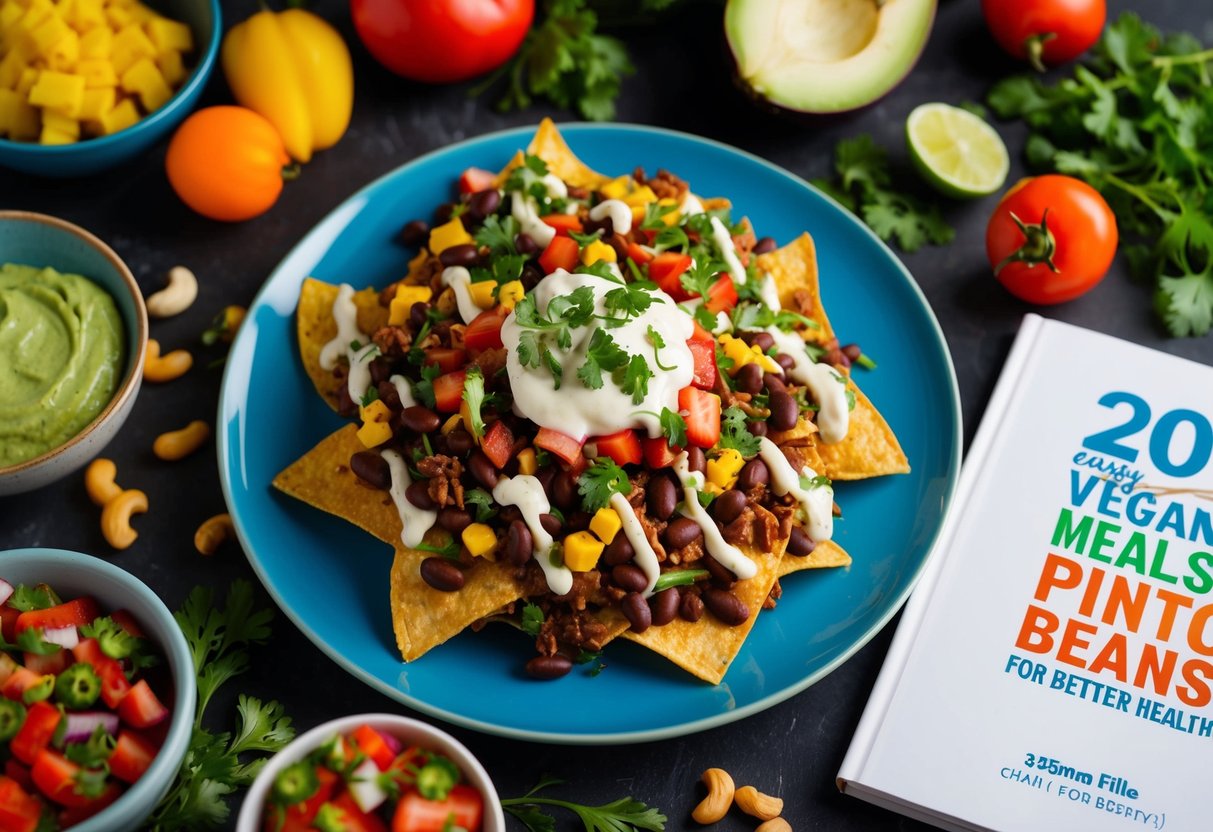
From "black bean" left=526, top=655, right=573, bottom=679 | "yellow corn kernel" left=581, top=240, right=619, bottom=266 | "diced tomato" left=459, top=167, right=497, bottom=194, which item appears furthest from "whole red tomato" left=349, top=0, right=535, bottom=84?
"black bean" left=526, top=655, right=573, bottom=679

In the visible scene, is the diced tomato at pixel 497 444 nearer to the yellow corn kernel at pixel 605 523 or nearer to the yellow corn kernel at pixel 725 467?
the yellow corn kernel at pixel 605 523

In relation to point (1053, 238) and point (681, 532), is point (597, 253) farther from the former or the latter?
point (1053, 238)

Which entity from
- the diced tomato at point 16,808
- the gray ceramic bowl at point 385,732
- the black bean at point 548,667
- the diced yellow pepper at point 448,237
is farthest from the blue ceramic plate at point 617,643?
the diced tomato at point 16,808

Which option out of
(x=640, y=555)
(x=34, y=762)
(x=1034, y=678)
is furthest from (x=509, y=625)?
(x=1034, y=678)

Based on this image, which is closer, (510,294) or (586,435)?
(586,435)

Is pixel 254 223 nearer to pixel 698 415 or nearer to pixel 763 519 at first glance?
pixel 698 415

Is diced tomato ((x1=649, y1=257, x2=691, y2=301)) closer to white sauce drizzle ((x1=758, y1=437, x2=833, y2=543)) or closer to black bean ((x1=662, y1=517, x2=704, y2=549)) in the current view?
white sauce drizzle ((x1=758, y1=437, x2=833, y2=543))

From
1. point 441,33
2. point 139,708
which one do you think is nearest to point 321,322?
point 441,33
